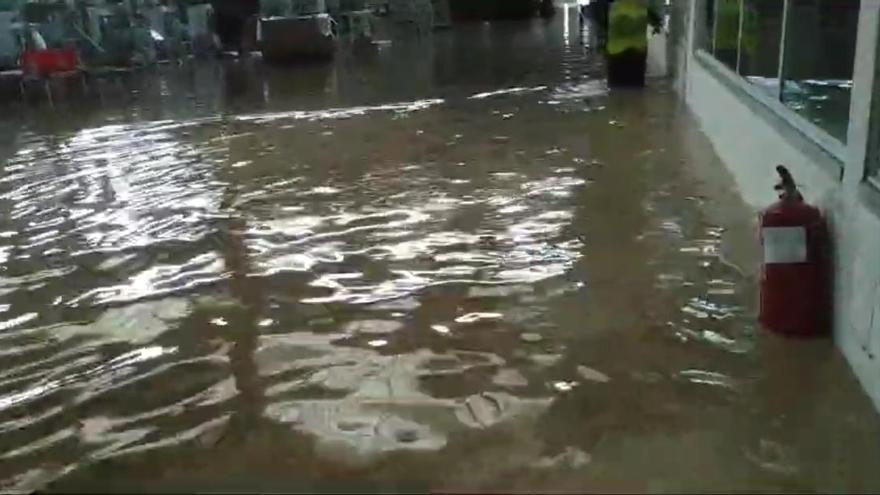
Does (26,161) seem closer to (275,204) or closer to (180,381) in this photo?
(275,204)

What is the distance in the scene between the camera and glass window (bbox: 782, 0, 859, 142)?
10.4 feet

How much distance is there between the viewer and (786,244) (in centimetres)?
271

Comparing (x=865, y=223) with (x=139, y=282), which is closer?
(x=865, y=223)

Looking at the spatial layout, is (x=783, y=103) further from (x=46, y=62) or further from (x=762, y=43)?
(x=46, y=62)

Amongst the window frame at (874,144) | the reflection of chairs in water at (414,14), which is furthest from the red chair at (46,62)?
the window frame at (874,144)

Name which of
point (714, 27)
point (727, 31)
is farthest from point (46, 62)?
point (727, 31)

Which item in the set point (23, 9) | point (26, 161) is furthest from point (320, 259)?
point (23, 9)

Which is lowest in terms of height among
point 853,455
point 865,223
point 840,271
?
point 853,455

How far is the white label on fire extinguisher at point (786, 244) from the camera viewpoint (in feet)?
8.87

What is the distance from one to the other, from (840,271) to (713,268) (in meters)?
0.70

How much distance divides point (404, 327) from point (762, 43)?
2.77 meters

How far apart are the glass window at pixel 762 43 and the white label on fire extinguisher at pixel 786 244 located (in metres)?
Answer: 1.60

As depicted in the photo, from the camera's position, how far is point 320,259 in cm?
363

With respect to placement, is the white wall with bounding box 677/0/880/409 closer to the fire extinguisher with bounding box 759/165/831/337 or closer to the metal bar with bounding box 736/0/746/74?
the fire extinguisher with bounding box 759/165/831/337
